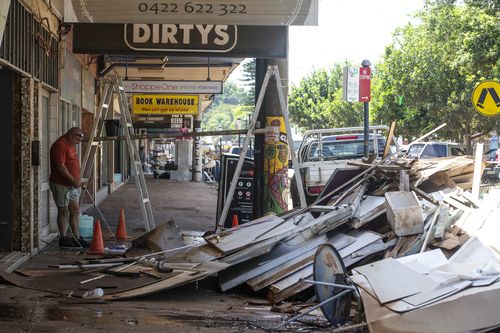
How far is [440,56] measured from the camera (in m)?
27.3

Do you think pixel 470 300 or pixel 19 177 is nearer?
pixel 470 300

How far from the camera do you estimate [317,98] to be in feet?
201

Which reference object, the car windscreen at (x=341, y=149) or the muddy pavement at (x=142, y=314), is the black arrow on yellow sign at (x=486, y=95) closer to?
the car windscreen at (x=341, y=149)

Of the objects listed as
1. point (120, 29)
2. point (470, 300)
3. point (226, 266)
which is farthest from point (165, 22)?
point (470, 300)

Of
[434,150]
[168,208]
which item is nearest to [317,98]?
[434,150]

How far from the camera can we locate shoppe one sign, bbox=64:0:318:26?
9.50 meters

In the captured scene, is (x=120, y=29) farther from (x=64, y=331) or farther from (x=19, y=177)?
(x=64, y=331)

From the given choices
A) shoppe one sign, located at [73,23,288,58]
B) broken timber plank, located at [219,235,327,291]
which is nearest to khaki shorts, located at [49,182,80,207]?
shoppe one sign, located at [73,23,288,58]

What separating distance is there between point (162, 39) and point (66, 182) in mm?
2442

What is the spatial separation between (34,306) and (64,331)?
39.1 inches

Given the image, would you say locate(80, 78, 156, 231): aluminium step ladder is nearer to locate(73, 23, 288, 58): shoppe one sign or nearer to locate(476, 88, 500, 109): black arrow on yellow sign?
locate(73, 23, 288, 58): shoppe one sign

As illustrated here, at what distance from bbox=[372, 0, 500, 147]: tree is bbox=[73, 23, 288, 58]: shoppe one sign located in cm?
1043

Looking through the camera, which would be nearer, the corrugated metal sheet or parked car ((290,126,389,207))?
the corrugated metal sheet

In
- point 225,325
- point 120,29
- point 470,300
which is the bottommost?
point 225,325
